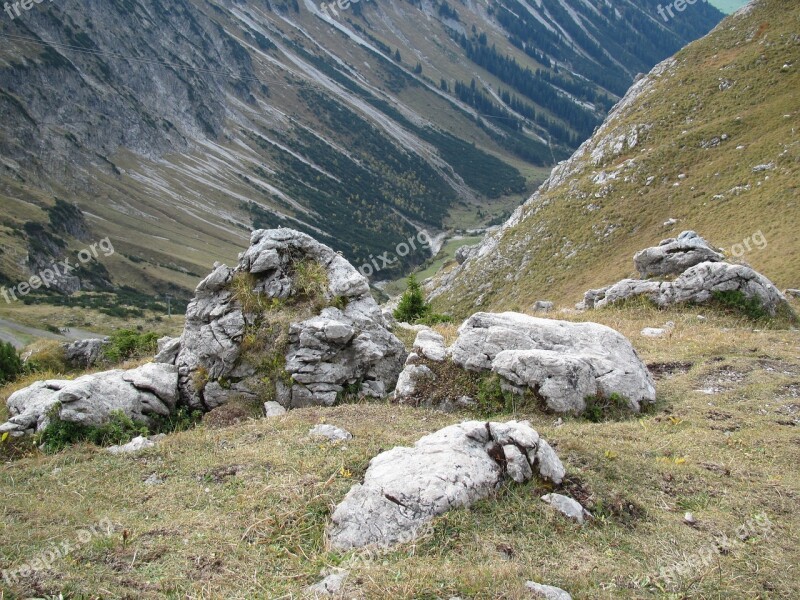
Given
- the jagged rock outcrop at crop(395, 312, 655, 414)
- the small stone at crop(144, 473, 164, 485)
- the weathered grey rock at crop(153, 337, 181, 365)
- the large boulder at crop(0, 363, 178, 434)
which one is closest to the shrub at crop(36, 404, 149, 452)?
the large boulder at crop(0, 363, 178, 434)

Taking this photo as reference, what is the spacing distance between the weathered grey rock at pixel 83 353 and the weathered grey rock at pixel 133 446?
15669mm

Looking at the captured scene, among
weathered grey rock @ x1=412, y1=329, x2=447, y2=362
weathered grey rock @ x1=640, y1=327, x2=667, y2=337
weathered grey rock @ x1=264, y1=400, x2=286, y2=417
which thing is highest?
weathered grey rock @ x1=640, y1=327, x2=667, y2=337

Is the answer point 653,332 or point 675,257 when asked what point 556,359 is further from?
point 675,257

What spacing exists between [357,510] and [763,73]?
7973 centimetres

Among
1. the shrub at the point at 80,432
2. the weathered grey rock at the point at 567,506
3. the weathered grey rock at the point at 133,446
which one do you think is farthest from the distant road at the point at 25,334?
the weathered grey rock at the point at 567,506

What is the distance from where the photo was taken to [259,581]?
284 inches

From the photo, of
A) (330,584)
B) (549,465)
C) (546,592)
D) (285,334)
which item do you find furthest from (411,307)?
(546,592)

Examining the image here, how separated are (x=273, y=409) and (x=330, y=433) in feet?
13.7

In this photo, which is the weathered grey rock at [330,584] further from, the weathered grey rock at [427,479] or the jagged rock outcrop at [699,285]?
the jagged rock outcrop at [699,285]

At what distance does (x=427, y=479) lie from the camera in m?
8.73

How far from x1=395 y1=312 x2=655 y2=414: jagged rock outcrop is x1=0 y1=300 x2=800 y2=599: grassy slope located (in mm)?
820

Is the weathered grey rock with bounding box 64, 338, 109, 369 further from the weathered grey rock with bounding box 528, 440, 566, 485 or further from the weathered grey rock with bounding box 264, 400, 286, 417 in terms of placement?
the weathered grey rock with bounding box 528, 440, 566, 485

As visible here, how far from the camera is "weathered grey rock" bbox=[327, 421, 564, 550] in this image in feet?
26.7

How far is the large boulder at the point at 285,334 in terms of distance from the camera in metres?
16.3
